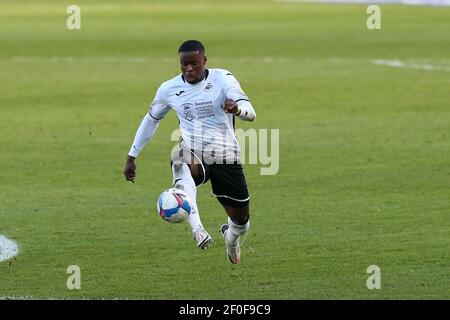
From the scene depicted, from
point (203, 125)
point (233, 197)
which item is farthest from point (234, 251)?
point (203, 125)

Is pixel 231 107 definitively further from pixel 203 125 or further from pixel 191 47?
pixel 203 125

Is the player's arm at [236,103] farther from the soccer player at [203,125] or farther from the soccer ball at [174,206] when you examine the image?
the soccer ball at [174,206]

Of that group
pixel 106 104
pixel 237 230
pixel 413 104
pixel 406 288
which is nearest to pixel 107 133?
pixel 106 104

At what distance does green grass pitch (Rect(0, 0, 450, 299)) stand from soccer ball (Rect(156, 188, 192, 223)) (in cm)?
83

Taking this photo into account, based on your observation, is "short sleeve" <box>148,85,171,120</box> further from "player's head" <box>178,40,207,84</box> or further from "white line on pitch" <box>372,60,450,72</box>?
"white line on pitch" <box>372,60,450,72</box>

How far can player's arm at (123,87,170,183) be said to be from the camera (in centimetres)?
1270

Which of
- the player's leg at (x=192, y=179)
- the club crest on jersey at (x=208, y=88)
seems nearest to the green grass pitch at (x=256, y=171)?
the player's leg at (x=192, y=179)

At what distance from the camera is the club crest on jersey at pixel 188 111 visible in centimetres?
1245

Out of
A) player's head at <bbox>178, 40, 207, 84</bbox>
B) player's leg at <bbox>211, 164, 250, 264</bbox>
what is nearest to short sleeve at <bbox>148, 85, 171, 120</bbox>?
player's head at <bbox>178, 40, 207, 84</bbox>

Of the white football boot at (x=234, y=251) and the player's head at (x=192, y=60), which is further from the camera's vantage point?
the white football boot at (x=234, y=251)

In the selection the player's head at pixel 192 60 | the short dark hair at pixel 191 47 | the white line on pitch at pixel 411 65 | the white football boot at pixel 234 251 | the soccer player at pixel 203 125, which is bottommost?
the white football boot at pixel 234 251

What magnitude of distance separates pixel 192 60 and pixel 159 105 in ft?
2.61

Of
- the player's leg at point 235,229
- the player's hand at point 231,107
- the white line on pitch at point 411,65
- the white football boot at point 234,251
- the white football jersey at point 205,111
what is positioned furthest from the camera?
the white line on pitch at point 411,65
